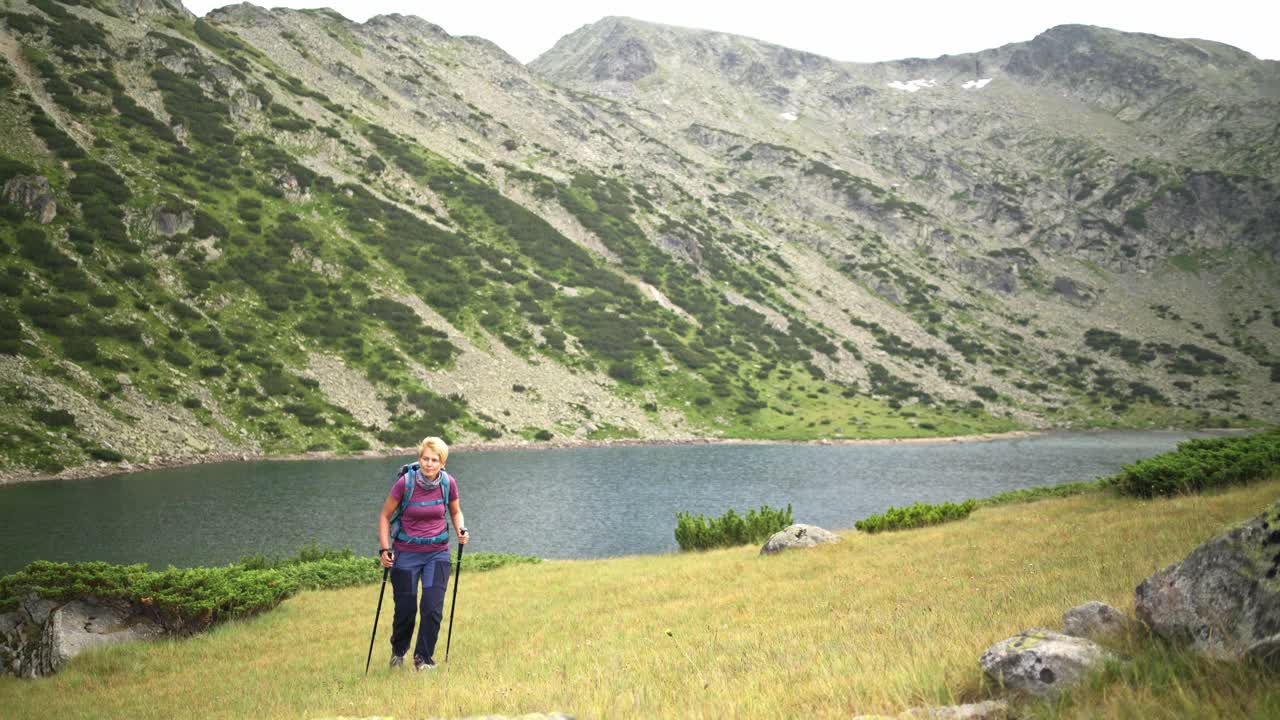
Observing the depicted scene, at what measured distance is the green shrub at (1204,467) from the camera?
18953 mm

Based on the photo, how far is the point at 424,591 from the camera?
9.70 metres

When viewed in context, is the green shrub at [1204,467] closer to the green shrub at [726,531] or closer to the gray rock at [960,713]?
the green shrub at [726,531]

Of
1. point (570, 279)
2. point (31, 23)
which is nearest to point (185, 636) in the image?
point (570, 279)

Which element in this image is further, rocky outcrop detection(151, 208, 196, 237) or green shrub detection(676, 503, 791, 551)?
rocky outcrop detection(151, 208, 196, 237)

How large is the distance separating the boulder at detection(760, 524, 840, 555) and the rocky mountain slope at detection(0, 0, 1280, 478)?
6404cm

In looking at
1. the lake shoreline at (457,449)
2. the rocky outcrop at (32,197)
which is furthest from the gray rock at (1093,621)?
the rocky outcrop at (32,197)

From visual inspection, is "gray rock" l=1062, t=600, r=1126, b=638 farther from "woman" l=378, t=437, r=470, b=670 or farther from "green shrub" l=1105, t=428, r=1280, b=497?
"green shrub" l=1105, t=428, r=1280, b=497

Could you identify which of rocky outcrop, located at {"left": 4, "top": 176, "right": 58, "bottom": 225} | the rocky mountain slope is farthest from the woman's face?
rocky outcrop, located at {"left": 4, "top": 176, "right": 58, "bottom": 225}

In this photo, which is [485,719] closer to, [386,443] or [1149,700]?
[1149,700]

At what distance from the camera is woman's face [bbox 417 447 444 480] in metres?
9.49

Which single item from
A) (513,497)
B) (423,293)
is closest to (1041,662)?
(513,497)

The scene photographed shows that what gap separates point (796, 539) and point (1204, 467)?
12400 millimetres

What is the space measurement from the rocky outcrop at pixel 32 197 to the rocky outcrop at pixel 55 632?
95.5 metres

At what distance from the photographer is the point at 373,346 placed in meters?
96.0
